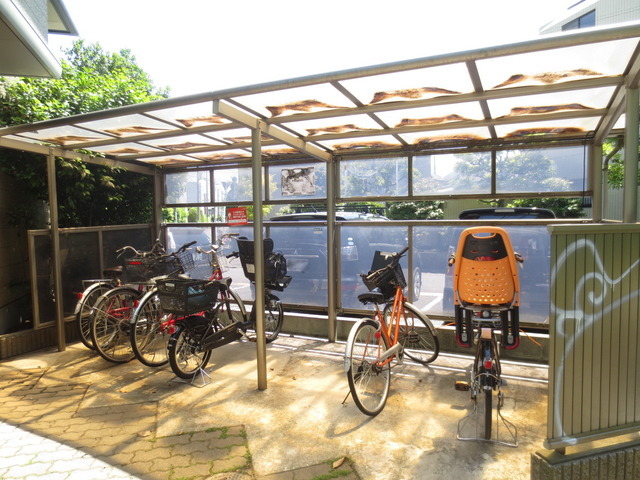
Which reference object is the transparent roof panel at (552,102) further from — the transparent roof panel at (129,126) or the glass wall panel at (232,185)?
the glass wall panel at (232,185)

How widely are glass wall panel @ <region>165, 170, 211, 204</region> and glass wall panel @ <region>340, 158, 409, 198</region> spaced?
2.24 m

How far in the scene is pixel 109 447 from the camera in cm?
293

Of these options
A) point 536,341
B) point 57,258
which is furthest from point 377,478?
point 57,258

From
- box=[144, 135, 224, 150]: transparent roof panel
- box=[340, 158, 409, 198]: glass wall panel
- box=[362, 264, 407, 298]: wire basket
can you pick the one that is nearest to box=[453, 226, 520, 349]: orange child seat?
box=[362, 264, 407, 298]: wire basket

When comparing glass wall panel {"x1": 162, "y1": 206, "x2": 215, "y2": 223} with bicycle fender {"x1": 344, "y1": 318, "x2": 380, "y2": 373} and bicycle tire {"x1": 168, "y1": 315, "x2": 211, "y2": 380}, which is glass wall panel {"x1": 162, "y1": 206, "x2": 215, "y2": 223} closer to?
bicycle tire {"x1": 168, "y1": 315, "x2": 211, "y2": 380}

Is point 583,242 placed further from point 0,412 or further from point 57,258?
point 57,258

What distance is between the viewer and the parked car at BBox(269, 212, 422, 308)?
5477 mm

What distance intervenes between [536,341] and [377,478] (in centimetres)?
287

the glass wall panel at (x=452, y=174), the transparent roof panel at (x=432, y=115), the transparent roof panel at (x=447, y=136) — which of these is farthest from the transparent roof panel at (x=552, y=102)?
the glass wall panel at (x=452, y=174)

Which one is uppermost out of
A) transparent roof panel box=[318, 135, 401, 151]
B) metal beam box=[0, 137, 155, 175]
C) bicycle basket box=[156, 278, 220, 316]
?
transparent roof panel box=[318, 135, 401, 151]

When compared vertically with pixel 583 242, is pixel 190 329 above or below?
below

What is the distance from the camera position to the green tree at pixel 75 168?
5.25 meters

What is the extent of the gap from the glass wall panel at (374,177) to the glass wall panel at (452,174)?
182mm

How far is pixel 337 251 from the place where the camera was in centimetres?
570
